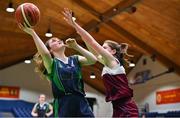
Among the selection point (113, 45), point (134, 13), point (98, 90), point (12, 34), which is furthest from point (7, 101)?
point (113, 45)

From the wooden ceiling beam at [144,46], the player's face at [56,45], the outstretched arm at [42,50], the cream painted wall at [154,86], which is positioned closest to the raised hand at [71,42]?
the player's face at [56,45]

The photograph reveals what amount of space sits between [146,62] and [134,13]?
5456mm

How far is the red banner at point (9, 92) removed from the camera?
56.9ft

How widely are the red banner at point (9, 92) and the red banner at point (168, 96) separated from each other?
6.43m

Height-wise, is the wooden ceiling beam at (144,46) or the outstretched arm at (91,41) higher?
the wooden ceiling beam at (144,46)

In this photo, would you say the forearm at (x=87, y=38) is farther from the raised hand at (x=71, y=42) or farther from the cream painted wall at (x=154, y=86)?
the cream painted wall at (x=154, y=86)

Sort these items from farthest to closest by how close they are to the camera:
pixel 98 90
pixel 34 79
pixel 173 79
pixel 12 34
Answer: pixel 98 90
pixel 34 79
pixel 173 79
pixel 12 34

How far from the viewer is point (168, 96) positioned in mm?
15945

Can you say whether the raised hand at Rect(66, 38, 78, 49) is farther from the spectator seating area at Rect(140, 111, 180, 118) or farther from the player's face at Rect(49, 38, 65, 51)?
the spectator seating area at Rect(140, 111, 180, 118)

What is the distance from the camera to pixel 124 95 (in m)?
3.73

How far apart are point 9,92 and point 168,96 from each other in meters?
7.14

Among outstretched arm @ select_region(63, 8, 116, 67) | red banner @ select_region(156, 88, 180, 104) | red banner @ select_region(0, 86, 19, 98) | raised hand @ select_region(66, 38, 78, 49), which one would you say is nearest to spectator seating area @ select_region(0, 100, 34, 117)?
red banner @ select_region(0, 86, 19, 98)

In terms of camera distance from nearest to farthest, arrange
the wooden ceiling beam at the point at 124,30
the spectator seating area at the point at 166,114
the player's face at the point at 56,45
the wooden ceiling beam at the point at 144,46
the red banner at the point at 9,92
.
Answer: the player's face at the point at 56,45 < the wooden ceiling beam at the point at 124,30 < the wooden ceiling beam at the point at 144,46 < the spectator seating area at the point at 166,114 < the red banner at the point at 9,92

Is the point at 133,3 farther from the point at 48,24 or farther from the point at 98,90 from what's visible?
the point at 98,90
